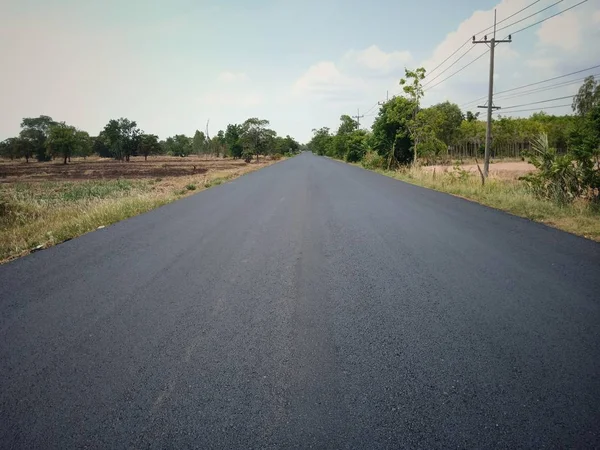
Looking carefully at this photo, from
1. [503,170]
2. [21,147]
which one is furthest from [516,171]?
[21,147]

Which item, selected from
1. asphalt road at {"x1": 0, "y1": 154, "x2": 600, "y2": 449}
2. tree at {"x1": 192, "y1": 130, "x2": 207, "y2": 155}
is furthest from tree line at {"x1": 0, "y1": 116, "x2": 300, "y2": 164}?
asphalt road at {"x1": 0, "y1": 154, "x2": 600, "y2": 449}

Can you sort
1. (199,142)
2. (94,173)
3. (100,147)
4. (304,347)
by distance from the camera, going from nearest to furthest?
(304,347) → (94,173) → (100,147) → (199,142)

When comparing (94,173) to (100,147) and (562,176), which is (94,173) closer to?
(562,176)

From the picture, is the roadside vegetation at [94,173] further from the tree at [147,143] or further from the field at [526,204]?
the field at [526,204]

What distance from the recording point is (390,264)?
5445 millimetres

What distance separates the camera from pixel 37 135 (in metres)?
91.1

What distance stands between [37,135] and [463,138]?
111 m

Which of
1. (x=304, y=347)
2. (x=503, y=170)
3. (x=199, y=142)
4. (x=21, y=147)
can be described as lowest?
(x=304, y=347)

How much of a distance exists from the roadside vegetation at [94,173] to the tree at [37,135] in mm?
221

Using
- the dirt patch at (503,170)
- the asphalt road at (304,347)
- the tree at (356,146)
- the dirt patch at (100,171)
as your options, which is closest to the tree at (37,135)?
the dirt patch at (100,171)

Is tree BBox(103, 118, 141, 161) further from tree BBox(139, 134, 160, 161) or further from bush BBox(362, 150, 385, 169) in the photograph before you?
bush BBox(362, 150, 385, 169)

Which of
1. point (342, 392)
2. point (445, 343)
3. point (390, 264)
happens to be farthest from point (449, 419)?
point (390, 264)

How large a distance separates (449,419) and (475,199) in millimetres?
12559

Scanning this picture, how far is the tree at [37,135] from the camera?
3214 inches
